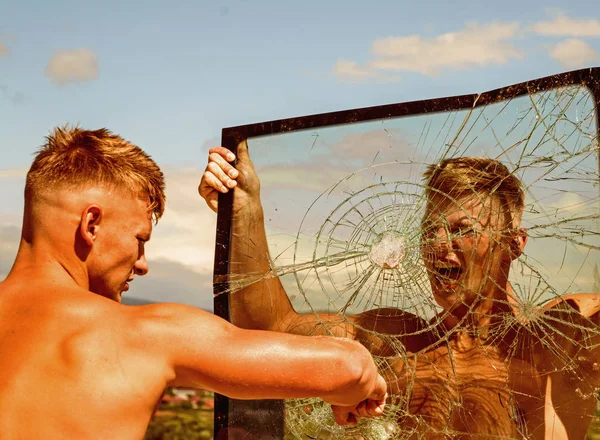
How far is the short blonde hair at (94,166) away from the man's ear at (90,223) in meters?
0.10

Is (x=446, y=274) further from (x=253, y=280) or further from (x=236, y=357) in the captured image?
(x=236, y=357)

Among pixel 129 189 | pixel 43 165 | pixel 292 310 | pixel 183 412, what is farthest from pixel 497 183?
pixel 183 412

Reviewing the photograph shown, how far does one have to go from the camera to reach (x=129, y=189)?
9.15 ft

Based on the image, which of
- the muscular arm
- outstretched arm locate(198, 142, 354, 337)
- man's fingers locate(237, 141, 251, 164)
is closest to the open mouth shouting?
the muscular arm

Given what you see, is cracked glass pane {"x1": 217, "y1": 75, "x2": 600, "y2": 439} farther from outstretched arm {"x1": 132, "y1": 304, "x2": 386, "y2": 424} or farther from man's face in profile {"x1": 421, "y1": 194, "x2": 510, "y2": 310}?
outstretched arm {"x1": 132, "y1": 304, "x2": 386, "y2": 424}

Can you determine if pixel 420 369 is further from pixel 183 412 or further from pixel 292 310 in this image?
pixel 183 412

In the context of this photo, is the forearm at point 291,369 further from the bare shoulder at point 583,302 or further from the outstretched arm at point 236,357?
the bare shoulder at point 583,302

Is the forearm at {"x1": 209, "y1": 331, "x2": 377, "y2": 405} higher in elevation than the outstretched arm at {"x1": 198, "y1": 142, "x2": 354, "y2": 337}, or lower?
lower

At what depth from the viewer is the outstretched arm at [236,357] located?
7.79 ft

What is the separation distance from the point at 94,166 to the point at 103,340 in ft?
2.33

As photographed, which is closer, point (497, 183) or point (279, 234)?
point (497, 183)

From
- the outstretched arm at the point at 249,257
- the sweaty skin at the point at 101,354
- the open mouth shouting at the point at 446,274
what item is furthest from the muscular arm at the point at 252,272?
the sweaty skin at the point at 101,354

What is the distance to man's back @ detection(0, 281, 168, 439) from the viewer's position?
2.27 m

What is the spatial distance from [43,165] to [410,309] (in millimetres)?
1608
